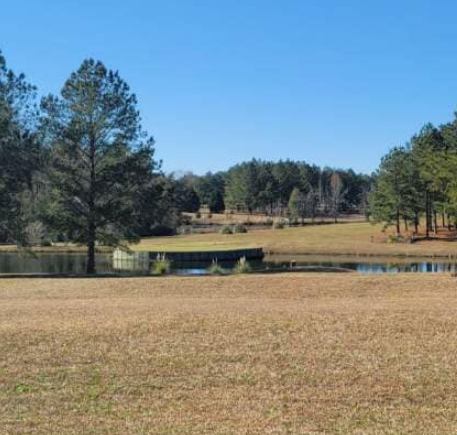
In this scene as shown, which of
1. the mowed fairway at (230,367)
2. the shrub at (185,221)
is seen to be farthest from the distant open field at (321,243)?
the mowed fairway at (230,367)

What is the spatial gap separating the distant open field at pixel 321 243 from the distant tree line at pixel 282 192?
33.1 metres

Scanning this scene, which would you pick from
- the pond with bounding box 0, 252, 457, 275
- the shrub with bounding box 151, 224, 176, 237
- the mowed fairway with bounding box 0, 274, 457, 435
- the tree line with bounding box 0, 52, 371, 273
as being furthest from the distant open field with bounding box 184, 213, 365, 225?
the mowed fairway with bounding box 0, 274, 457, 435

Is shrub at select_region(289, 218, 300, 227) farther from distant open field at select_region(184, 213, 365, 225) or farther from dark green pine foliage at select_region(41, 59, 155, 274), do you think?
dark green pine foliage at select_region(41, 59, 155, 274)

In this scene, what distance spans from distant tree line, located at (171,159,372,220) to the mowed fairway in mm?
91836

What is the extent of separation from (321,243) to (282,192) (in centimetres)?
6142

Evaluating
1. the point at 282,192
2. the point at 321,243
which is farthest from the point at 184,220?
the point at 321,243

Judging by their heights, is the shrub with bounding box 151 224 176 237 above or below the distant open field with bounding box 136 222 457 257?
above

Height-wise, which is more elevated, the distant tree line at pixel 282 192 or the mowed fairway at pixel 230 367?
the distant tree line at pixel 282 192

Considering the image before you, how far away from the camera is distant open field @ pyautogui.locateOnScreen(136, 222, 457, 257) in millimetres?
53406

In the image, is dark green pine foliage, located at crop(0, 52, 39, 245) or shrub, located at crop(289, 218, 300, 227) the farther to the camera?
shrub, located at crop(289, 218, 300, 227)

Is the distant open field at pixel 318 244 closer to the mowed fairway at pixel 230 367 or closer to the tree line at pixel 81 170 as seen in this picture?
the tree line at pixel 81 170

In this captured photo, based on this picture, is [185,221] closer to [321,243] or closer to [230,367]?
[321,243]

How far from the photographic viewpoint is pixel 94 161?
29.4 m

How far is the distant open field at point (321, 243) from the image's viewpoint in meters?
53.4
